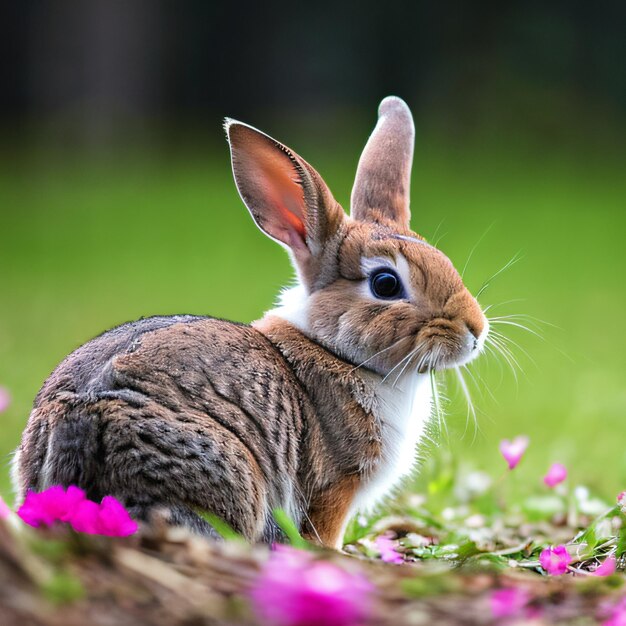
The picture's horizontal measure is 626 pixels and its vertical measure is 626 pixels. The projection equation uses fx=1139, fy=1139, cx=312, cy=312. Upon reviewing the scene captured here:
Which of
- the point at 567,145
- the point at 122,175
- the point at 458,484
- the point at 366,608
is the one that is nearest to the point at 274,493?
the point at 366,608

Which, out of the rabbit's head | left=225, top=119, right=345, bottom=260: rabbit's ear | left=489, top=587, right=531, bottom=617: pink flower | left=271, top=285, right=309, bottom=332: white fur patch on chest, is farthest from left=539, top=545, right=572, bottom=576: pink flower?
left=225, top=119, right=345, bottom=260: rabbit's ear

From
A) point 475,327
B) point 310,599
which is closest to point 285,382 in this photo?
point 475,327

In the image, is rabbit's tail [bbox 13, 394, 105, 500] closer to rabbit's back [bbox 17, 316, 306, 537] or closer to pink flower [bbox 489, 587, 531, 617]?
rabbit's back [bbox 17, 316, 306, 537]

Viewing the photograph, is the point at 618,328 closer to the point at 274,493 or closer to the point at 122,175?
the point at 274,493

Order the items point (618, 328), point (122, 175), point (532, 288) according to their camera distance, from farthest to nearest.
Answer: point (122, 175), point (532, 288), point (618, 328)

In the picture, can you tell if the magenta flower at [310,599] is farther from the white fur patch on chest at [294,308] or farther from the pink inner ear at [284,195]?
the pink inner ear at [284,195]

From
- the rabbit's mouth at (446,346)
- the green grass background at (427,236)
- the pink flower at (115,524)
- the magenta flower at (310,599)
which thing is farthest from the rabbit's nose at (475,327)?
the magenta flower at (310,599)

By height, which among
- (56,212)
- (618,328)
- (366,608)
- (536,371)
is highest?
(56,212)
